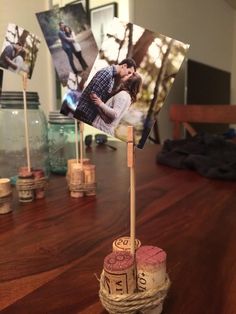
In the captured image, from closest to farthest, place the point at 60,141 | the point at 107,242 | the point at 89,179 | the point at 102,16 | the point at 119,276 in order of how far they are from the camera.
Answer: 1. the point at 119,276
2. the point at 107,242
3. the point at 89,179
4. the point at 60,141
5. the point at 102,16

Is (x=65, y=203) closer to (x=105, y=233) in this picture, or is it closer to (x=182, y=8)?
(x=105, y=233)

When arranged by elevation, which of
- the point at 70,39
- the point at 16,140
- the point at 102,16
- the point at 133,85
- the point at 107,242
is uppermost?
the point at 102,16

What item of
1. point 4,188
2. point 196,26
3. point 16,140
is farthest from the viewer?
point 196,26

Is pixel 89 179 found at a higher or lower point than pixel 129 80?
lower

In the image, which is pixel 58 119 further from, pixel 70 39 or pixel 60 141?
pixel 70 39

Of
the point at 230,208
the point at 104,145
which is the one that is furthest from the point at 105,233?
the point at 104,145

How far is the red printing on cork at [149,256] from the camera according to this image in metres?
0.30

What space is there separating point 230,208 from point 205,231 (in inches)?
5.6

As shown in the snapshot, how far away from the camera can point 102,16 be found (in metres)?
2.70

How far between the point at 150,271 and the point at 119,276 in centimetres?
3

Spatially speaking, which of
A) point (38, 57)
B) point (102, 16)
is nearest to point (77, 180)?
point (38, 57)

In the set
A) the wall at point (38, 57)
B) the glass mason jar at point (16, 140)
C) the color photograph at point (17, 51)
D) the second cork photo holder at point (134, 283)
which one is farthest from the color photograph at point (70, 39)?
the wall at point (38, 57)

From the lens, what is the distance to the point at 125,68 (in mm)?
362

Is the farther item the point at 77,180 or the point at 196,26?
the point at 196,26
